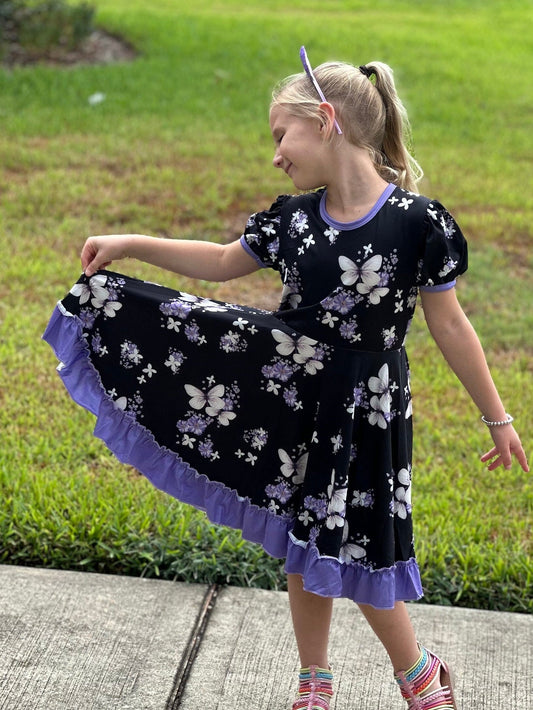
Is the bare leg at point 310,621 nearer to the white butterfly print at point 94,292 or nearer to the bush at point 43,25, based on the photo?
the white butterfly print at point 94,292

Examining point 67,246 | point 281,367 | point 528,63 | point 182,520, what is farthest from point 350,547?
point 528,63

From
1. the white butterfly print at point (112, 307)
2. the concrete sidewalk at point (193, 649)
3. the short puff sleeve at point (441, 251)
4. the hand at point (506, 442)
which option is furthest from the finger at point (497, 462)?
the white butterfly print at point (112, 307)

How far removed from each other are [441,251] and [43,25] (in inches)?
349

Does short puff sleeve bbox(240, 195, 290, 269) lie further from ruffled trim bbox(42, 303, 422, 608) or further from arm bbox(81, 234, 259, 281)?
ruffled trim bbox(42, 303, 422, 608)

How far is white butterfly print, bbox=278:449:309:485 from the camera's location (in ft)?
7.46

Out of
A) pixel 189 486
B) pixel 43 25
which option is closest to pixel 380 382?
pixel 189 486

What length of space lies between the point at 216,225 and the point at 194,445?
3654 mm

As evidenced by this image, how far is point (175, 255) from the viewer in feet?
7.85

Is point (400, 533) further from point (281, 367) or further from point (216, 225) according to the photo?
point (216, 225)

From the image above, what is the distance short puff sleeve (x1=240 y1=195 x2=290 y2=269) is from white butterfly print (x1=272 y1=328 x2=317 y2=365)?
0.19 metres

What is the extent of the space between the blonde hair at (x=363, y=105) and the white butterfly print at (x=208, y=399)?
0.64 m

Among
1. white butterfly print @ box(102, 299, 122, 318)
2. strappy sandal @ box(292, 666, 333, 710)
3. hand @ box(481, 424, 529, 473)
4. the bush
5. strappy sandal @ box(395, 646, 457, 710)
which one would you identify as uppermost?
white butterfly print @ box(102, 299, 122, 318)

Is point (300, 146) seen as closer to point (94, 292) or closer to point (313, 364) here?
point (313, 364)

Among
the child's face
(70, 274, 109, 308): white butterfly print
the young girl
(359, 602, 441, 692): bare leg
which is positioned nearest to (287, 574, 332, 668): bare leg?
the young girl
